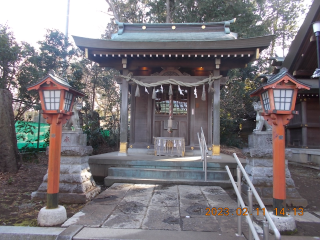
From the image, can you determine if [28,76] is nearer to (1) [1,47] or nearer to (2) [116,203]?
(1) [1,47]

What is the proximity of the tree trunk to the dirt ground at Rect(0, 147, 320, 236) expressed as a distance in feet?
0.91

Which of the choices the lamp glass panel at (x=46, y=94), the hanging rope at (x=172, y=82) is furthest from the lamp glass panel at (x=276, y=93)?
the hanging rope at (x=172, y=82)

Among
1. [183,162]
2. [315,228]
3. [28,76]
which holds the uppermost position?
[28,76]

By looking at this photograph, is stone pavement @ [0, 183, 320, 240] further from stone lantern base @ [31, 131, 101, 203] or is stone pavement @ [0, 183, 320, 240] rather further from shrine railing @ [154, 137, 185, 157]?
shrine railing @ [154, 137, 185, 157]

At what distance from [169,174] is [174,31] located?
7413mm

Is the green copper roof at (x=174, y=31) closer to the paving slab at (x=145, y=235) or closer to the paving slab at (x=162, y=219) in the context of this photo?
the paving slab at (x=162, y=219)

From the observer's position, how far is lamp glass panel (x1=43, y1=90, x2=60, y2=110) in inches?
139

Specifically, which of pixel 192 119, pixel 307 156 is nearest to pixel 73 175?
pixel 192 119

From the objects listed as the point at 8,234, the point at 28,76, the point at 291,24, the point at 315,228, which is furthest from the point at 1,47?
the point at 291,24

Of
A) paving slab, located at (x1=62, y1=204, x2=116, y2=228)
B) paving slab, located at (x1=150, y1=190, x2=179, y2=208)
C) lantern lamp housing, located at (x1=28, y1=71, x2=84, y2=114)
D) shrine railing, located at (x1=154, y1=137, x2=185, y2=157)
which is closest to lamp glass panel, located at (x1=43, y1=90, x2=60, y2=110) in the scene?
lantern lamp housing, located at (x1=28, y1=71, x2=84, y2=114)

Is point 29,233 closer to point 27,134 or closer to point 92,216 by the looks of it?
point 92,216

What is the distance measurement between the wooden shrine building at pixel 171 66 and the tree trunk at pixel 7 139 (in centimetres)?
304

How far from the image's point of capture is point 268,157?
14.1ft

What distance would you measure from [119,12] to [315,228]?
19386 millimetres
